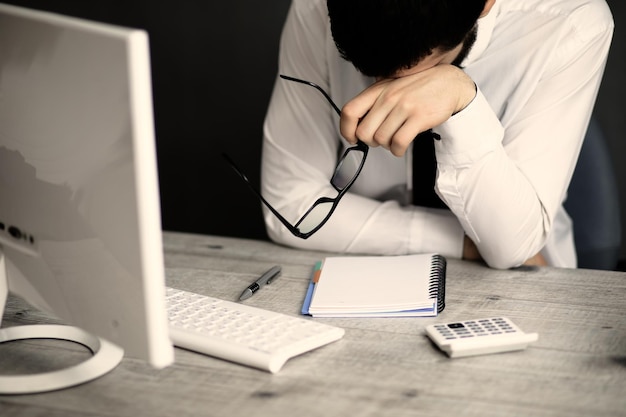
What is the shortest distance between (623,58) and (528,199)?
3.23 feet

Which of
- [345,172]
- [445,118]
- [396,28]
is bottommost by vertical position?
[345,172]

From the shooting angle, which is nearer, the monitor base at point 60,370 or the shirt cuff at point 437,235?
the monitor base at point 60,370

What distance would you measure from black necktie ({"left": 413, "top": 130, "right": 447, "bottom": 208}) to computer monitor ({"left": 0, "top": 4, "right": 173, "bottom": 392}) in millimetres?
854

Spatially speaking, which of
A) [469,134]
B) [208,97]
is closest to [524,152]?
[469,134]

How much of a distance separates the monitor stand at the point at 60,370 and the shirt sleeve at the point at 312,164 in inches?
20.4

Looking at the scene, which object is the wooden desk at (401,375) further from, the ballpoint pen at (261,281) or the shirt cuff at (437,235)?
the shirt cuff at (437,235)

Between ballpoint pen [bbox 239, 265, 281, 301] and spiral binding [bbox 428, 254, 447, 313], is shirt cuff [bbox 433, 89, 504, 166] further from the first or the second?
ballpoint pen [bbox 239, 265, 281, 301]

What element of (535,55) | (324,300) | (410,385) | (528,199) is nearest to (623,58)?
(535,55)

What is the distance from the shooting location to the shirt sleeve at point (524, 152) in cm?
136

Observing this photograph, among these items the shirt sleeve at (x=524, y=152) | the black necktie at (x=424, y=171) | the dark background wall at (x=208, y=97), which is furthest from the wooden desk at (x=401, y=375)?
the dark background wall at (x=208, y=97)

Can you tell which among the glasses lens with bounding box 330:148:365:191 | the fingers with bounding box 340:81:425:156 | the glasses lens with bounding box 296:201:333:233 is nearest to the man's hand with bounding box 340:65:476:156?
the fingers with bounding box 340:81:425:156

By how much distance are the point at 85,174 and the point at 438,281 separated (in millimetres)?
619

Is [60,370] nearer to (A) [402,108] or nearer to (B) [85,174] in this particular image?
(B) [85,174]

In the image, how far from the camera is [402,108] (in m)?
1.27
